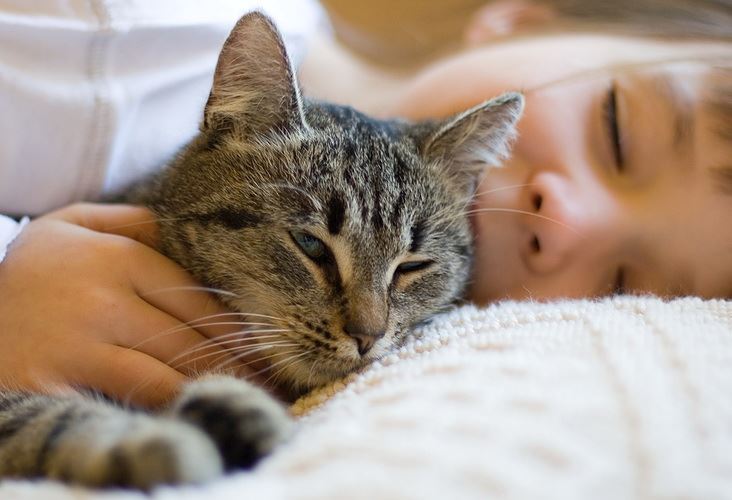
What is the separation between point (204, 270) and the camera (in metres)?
0.97

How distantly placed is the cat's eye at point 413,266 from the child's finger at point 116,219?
0.43m

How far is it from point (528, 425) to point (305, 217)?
47 centimetres

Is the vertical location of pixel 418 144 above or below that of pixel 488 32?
below

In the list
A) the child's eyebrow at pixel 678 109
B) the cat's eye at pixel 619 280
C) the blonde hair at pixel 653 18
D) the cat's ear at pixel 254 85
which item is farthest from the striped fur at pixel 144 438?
the blonde hair at pixel 653 18

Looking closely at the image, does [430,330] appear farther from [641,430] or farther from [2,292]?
[2,292]

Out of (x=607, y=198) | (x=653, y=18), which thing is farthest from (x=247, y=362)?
(x=653, y=18)

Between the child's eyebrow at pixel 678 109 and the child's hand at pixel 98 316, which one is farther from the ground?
the child's eyebrow at pixel 678 109

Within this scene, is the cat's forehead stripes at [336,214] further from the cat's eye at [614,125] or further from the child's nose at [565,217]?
the cat's eye at [614,125]

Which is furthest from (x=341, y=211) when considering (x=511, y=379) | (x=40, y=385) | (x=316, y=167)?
(x=40, y=385)

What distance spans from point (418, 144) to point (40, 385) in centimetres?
72

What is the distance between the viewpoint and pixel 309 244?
930 mm

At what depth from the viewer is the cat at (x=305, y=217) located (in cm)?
90

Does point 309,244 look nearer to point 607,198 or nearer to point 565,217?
point 565,217

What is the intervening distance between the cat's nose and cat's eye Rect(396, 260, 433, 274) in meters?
0.15
